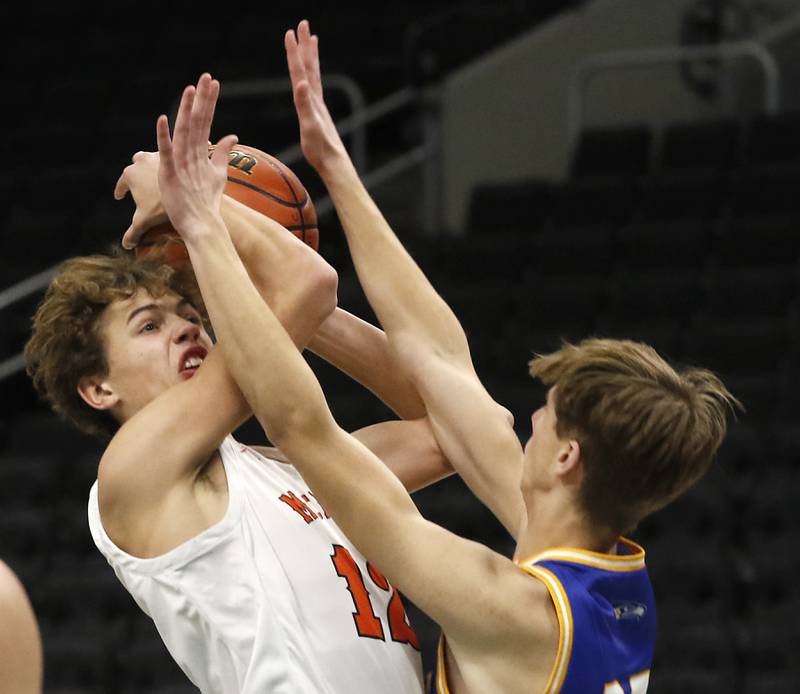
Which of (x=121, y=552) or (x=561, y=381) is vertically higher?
(x=561, y=381)

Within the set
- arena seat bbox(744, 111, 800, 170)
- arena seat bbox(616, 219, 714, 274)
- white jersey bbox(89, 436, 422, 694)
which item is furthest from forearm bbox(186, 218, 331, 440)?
arena seat bbox(744, 111, 800, 170)

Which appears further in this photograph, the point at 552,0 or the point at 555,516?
the point at 552,0

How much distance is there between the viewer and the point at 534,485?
240 centimetres

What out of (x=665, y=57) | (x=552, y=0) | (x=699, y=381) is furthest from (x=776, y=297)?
→ (x=699, y=381)

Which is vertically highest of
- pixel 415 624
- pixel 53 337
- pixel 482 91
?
pixel 53 337

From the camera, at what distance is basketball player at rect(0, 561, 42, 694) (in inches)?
63.6

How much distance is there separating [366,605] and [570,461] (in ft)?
1.49

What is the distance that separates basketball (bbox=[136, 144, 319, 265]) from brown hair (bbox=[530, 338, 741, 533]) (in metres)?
0.59

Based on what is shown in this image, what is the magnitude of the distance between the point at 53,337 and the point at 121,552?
19.2 inches

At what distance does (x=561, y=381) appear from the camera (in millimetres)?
2346

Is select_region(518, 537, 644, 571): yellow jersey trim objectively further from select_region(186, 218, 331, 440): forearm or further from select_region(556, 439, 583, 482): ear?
select_region(186, 218, 331, 440): forearm

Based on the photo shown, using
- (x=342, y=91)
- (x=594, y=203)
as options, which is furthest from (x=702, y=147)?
(x=342, y=91)

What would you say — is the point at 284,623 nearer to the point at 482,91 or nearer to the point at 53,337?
the point at 53,337

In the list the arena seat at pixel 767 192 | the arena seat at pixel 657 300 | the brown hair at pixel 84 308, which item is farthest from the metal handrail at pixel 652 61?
the brown hair at pixel 84 308
